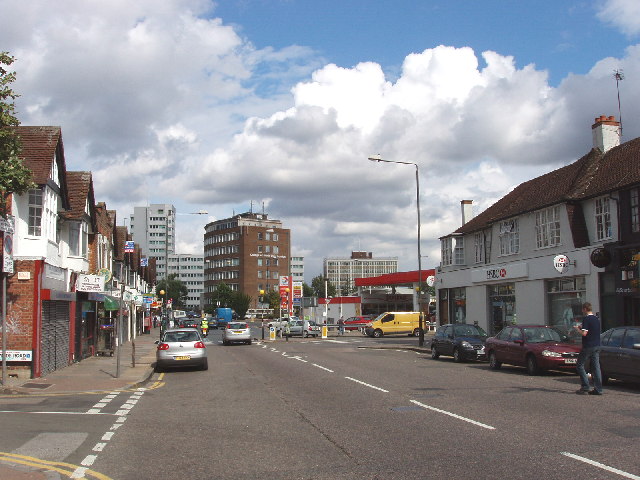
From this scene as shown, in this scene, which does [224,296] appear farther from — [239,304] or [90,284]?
[90,284]

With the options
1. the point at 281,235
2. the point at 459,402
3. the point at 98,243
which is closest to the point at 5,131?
the point at 459,402

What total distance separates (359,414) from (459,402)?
2.43 meters

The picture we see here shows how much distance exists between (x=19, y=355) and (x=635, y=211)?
2182 centimetres

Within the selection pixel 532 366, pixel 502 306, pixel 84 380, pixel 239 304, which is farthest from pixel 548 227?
pixel 239 304

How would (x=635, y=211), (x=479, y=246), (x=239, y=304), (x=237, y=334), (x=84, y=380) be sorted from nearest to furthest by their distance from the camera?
1. (x=84, y=380)
2. (x=635, y=211)
3. (x=479, y=246)
4. (x=237, y=334)
5. (x=239, y=304)

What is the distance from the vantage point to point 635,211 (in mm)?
24578

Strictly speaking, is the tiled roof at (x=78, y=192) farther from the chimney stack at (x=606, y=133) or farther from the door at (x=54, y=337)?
the chimney stack at (x=606, y=133)

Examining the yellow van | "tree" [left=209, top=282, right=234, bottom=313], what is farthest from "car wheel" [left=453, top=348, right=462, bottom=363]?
"tree" [left=209, top=282, right=234, bottom=313]

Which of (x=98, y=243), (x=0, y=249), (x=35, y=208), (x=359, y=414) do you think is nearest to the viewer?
(x=359, y=414)

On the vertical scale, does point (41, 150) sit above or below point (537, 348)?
above

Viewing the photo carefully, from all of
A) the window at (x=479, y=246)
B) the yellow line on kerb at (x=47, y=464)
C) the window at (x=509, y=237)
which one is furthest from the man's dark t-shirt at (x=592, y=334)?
the window at (x=479, y=246)

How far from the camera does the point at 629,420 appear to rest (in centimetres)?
1055

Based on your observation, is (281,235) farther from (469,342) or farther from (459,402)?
(459,402)

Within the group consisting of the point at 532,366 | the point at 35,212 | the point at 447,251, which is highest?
the point at 447,251
